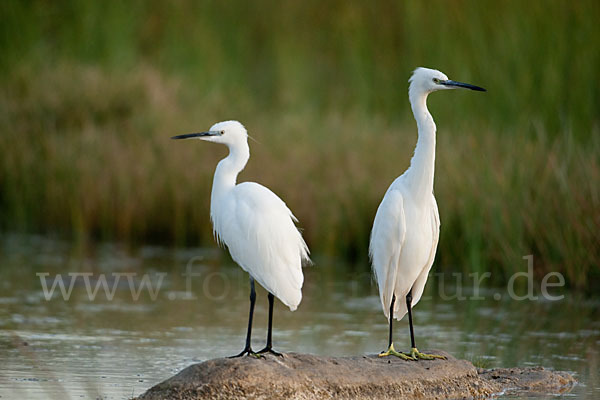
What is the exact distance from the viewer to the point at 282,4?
1945 centimetres

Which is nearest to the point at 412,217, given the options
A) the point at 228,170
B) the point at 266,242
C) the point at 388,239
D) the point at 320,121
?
the point at 388,239

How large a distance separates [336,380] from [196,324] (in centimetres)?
312

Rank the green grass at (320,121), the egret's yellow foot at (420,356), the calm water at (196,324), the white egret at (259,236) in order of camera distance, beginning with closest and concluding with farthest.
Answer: the white egret at (259,236)
the egret's yellow foot at (420,356)
the calm water at (196,324)
the green grass at (320,121)

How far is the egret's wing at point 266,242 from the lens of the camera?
6535 millimetres

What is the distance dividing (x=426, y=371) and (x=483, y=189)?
465 cm

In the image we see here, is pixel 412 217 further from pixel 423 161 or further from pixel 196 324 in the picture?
pixel 196 324

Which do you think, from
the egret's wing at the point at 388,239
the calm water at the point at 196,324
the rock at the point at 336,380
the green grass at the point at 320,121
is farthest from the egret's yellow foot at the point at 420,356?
the green grass at the point at 320,121

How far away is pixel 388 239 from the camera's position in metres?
6.96

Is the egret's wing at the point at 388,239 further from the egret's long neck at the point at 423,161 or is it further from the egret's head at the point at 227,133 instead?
the egret's head at the point at 227,133

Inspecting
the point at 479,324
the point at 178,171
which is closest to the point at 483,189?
the point at 479,324

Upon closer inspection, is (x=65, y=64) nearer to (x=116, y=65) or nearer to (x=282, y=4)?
(x=116, y=65)

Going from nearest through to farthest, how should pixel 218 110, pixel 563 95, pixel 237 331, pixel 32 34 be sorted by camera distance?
1. pixel 237 331
2. pixel 563 95
3. pixel 218 110
4. pixel 32 34

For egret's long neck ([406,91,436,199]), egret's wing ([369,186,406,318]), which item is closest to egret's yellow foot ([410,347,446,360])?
egret's wing ([369,186,406,318])

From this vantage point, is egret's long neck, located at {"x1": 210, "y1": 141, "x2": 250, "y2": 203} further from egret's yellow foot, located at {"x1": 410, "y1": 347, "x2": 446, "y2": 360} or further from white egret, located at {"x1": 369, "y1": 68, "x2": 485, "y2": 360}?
egret's yellow foot, located at {"x1": 410, "y1": 347, "x2": 446, "y2": 360}
